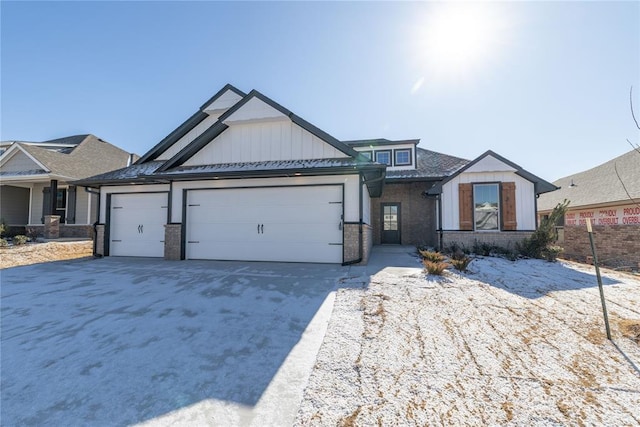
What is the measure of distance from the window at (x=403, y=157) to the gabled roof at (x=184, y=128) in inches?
328

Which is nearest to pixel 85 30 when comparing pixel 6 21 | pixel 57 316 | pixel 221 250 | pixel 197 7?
pixel 6 21

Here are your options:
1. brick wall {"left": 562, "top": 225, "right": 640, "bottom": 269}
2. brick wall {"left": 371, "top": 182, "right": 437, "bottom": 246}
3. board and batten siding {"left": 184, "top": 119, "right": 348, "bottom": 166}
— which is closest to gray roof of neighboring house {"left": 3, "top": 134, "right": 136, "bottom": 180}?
board and batten siding {"left": 184, "top": 119, "right": 348, "bottom": 166}

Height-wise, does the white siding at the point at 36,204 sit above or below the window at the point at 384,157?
below

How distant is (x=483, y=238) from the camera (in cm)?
999

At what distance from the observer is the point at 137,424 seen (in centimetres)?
192

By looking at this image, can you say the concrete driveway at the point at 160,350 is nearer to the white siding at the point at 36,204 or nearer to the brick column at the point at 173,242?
the brick column at the point at 173,242

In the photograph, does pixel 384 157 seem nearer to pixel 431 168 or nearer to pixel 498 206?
pixel 431 168

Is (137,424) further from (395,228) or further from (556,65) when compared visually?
(395,228)

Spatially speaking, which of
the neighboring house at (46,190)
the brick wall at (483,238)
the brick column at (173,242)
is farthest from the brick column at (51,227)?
the brick wall at (483,238)

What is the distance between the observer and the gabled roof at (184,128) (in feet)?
36.2

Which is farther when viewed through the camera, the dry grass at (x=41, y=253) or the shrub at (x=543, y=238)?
the dry grass at (x=41, y=253)

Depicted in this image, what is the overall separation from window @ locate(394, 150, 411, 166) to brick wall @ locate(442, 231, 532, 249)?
4.87m

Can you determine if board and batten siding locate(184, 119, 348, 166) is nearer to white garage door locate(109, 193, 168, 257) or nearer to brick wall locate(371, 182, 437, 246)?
white garage door locate(109, 193, 168, 257)

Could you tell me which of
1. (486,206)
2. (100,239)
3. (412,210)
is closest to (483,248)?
(486,206)
